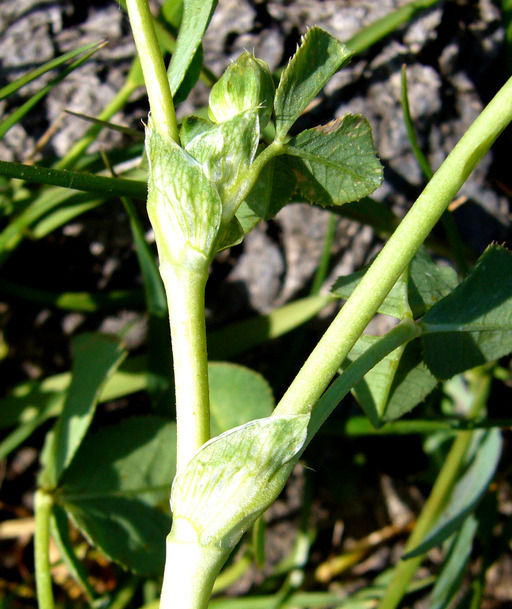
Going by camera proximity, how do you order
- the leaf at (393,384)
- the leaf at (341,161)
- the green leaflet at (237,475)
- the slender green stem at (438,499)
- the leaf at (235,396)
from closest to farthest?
the green leaflet at (237,475), the leaf at (341,161), the leaf at (393,384), the leaf at (235,396), the slender green stem at (438,499)

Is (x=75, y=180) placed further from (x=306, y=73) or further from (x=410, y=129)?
(x=410, y=129)

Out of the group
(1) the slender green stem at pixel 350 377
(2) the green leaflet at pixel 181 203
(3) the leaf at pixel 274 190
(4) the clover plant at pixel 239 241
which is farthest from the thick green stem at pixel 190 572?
(3) the leaf at pixel 274 190

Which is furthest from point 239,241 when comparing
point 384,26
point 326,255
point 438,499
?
point 438,499

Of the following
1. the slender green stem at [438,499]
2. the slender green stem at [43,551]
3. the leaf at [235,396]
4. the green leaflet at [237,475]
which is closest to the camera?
the green leaflet at [237,475]

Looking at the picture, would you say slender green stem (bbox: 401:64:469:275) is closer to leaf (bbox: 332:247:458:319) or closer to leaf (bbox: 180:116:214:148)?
leaf (bbox: 332:247:458:319)

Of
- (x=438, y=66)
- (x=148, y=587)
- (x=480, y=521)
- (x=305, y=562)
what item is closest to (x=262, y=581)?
(x=305, y=562)

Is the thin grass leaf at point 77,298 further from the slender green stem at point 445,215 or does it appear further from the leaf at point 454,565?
the leaf at point 454,565
